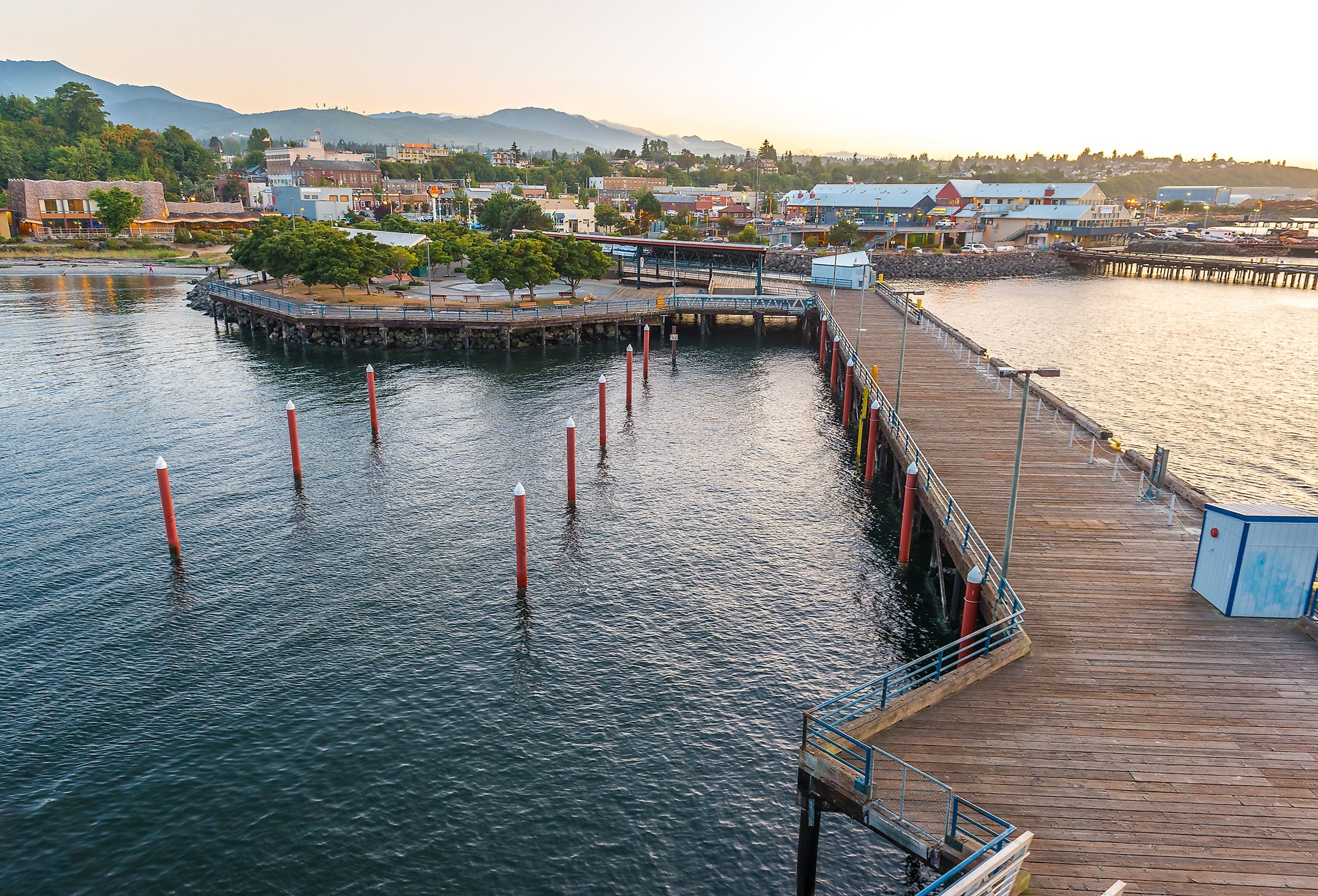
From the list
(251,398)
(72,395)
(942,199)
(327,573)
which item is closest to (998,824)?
(327,573)

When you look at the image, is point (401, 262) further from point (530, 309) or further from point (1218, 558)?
point (1218, 558)

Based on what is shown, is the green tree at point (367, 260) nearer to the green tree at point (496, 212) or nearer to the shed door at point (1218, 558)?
the green tree at point (496, 212)

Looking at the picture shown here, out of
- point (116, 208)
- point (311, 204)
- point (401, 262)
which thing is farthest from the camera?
point (311, 204)

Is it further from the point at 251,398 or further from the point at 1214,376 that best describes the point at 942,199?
the point at 251,398

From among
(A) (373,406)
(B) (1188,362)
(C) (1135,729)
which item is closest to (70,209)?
(A) (373,406)

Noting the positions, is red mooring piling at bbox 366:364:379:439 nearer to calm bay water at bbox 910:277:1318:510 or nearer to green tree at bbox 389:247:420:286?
calm bay water at bbox 910:277:1318:510

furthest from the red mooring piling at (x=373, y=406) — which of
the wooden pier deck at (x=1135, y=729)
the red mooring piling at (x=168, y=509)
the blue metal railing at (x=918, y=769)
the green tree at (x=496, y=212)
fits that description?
the green tree at (x=496, y=212)
